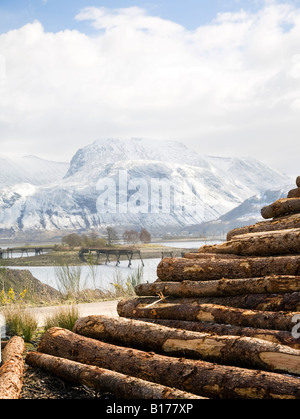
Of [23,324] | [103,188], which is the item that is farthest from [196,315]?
[103,188]

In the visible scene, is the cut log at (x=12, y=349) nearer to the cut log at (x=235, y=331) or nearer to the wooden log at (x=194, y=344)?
the wooden log at (x=194, y=344)

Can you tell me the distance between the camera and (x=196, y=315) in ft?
15.5

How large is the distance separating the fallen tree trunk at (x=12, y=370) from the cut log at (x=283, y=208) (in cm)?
404

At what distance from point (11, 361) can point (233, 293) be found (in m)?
2.21

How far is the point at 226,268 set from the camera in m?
5.36

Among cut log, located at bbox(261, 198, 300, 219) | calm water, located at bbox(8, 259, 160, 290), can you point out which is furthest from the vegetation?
calm water, located at bbox(8, 259, 160, 290)

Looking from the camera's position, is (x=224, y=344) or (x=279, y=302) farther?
(x=279, y=302)

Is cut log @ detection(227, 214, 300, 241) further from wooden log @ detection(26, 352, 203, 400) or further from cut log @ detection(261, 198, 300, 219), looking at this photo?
wooden log @ detection(26, 352, 203, 400)

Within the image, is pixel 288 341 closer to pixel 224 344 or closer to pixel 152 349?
pixel 224 344

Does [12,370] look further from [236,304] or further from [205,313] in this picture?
[236,304]

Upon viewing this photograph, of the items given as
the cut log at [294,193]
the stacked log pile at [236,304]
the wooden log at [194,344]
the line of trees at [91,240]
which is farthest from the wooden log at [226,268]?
the line of trees at [91,240]

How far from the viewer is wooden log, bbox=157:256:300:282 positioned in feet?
16.6

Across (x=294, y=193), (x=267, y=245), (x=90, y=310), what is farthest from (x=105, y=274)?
(x=267, y=245)

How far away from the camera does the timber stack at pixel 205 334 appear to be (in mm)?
3619
